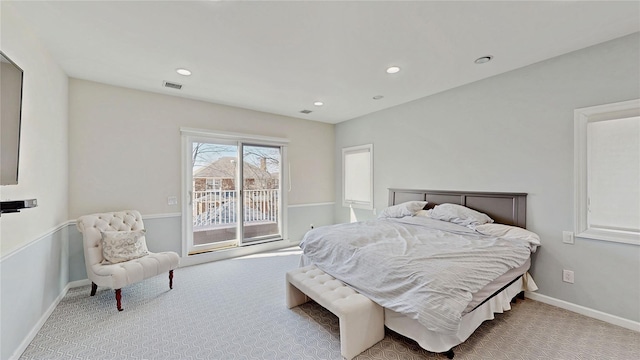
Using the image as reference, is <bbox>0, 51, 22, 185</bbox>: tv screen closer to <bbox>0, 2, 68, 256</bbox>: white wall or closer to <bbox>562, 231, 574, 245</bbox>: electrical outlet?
<bbox>0, 2, 68, 256</bbox>: white wall

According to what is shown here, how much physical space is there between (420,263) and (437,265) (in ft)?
0.40

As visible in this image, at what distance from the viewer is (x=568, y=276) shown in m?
2.57

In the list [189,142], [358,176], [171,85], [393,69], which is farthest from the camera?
[358,176]

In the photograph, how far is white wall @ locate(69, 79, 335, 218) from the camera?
317 centimetres

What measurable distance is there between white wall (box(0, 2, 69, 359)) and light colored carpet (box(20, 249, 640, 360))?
27cm

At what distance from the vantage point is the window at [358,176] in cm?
495

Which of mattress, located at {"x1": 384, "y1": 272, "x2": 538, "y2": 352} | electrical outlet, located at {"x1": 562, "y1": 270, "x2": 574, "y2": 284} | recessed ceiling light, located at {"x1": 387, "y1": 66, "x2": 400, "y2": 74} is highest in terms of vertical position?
recessed ceiling light, located at {"x1": 387, "y1": 66, "x2": 400, "y2": 74}

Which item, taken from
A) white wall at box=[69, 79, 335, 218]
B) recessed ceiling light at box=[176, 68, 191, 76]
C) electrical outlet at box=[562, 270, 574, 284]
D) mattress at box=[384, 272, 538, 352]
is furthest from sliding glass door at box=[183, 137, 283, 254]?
electrical outlet at box=[562, 270, 574, 284]

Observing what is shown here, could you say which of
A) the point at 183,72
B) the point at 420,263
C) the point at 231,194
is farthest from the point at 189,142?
the point at 420,263

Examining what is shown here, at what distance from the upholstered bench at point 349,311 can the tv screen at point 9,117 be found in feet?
7.24

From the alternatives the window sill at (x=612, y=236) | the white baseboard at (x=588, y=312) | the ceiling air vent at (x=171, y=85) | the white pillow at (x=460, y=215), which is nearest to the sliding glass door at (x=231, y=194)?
the ceiling air vent at (x=171, y=85)

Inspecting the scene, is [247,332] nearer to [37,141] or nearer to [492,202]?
[37,141]

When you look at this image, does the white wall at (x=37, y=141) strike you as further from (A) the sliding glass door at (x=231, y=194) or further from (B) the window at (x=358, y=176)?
(B) the window at (x=358, y=176)

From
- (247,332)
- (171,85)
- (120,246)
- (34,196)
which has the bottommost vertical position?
(247,332)
